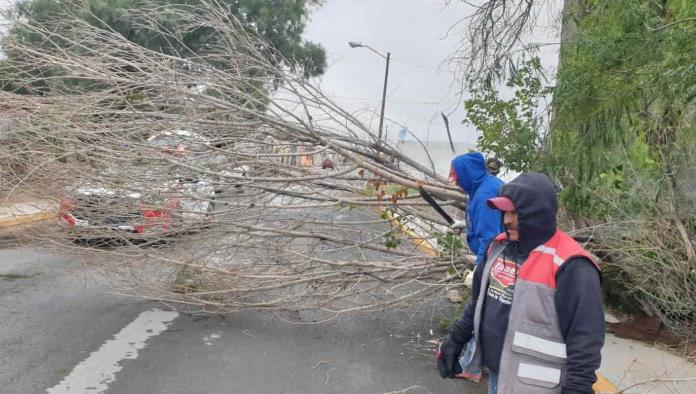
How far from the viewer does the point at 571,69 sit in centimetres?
596

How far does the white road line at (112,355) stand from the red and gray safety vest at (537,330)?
3.07m

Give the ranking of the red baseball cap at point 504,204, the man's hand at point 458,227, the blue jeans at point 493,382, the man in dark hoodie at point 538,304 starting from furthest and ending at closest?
the man's hand at point 458,227 → the blue jeans at point 493,382 → the red baseball cap at point 504,204 → the man in dark hoodie at point 538,304

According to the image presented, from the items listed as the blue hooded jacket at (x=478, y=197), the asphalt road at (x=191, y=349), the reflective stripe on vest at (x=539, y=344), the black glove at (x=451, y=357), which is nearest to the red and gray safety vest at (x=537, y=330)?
the reflective stripe on vest at (x=539, y=344)

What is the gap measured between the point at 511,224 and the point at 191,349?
3590 mm

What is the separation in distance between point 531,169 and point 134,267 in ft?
14.2

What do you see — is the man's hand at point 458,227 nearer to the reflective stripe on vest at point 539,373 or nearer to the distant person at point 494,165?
the distant person at point 494,165

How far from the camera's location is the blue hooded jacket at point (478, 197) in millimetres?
4316

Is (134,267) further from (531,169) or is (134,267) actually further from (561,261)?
(561,261)

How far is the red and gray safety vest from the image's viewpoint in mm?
2396

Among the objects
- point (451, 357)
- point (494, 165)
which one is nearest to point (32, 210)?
point (494, 165)

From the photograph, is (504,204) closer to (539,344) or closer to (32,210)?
(539,344)

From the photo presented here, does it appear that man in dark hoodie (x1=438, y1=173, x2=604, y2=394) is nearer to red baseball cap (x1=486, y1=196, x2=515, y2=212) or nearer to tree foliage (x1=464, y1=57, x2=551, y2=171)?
red baseball cap (x1=486, y1=196, x2=515, y2=212)

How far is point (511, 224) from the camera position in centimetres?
259

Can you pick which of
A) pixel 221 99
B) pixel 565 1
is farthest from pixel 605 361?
pixel 565 1
